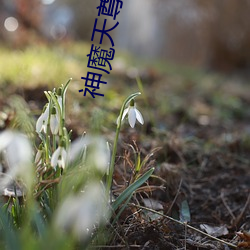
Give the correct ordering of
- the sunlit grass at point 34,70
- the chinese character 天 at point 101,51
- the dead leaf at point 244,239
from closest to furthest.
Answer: the dead leaf at point 244,239 < the chinese character 天 at point 101,51 < the sunlit grass at point 34,70

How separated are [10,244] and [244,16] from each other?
8132 mm

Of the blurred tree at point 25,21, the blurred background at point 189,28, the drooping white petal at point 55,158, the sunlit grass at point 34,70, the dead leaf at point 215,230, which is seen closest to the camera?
the drooping white petal at point 55,158

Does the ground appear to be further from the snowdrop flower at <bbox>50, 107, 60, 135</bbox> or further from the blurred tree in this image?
the blurred tree

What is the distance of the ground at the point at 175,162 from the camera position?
142 centimetres

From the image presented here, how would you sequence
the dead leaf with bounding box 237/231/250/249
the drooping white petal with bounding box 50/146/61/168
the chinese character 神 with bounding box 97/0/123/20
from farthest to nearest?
the chinese character 神 with bounding box 97/0/123/20 < the dead leaf with bounding box 237/231/250/249 < the drooping white petal with bounding box 50/146/61/168

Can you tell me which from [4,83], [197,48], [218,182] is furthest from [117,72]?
[197,48]

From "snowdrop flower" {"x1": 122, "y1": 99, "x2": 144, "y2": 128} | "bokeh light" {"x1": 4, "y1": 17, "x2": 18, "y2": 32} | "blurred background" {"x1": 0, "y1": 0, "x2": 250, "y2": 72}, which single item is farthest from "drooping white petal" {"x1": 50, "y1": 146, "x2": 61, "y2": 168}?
"blurred background" {"x1": 0, "y1": 0, "x2": 250, "y2": 72}

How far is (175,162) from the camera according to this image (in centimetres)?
232

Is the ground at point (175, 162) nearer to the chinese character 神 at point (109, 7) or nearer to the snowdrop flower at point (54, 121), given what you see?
the snowdrop flower at point (54, 121)

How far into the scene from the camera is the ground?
1419 mm

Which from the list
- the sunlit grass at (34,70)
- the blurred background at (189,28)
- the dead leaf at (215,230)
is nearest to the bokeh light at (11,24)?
the blurred background at (189,28)

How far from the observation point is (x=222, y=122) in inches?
149

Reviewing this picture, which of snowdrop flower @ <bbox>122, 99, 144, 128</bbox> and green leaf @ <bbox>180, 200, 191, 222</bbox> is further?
green leaf @ <bbox>180, 200, 191, 222</bbox>

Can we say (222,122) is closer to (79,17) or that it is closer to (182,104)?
(182,104)
